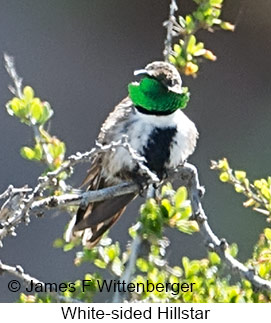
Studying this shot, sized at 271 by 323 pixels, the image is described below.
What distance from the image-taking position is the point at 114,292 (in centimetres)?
174

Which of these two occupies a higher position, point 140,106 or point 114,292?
point 140,106

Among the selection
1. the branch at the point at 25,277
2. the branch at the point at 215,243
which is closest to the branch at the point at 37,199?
the branch at the point at 25,277

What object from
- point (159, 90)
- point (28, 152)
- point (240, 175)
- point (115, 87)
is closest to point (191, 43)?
point (159, 90)

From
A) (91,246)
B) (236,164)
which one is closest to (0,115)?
(236,164)

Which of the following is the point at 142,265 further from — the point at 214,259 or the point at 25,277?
the point at 25,277

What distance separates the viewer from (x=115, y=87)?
281 cm

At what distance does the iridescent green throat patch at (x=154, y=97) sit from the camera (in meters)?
1.97

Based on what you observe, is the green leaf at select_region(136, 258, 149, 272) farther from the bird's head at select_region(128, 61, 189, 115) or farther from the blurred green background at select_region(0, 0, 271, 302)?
the blurred green background at select_region(0, 0, 271, 302)

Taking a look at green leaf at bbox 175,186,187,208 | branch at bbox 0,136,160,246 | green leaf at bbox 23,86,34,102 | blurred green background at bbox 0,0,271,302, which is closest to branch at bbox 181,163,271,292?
green leaf at bbox 175,186,187,208

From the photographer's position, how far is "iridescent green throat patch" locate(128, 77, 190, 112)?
6.48ft

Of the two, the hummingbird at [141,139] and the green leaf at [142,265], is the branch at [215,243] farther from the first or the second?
the hummingbird at [141,139]

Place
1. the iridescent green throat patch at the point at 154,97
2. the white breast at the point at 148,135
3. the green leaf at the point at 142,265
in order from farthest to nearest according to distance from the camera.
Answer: the white breast at the point at 148,135 → the iridescent green throat patch at the point at 154,97 → the green leaf at the point at 142,265
